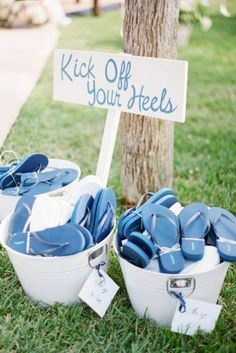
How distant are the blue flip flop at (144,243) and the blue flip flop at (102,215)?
0.53 feet

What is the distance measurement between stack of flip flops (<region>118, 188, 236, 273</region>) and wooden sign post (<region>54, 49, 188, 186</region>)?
1.33 ft

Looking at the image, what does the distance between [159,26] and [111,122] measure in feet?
1.59

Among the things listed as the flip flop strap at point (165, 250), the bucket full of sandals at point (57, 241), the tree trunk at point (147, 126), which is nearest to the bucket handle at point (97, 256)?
the bucket full of sandals at point (57, 241)

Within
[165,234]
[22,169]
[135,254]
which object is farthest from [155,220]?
[22,169]

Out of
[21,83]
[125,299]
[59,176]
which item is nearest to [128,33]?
[59,176]

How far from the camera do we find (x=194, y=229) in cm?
183

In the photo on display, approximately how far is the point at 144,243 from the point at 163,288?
16 cm

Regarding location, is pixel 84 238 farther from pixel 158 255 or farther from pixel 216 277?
pixel 216 277

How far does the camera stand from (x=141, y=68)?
2.11m

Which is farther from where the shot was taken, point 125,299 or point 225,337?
point 125,299

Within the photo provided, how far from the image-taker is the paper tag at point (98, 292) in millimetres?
1810

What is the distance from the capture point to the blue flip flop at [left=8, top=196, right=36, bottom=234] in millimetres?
1844

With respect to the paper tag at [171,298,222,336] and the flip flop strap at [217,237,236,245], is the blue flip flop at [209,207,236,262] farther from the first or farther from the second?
the paper tag at [171,298,222,336]

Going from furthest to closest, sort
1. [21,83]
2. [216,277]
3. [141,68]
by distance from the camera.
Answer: [21,83] < [141,68] < [216,277]
